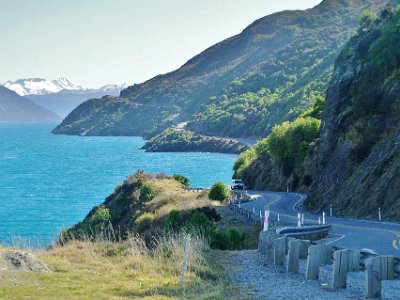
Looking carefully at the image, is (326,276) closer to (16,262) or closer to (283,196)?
(16,262)

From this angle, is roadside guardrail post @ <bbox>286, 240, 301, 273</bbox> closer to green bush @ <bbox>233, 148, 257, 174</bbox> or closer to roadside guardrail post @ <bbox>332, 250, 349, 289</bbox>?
roadside guardrail post @ <bbox>332, 250, 349, 289</bbox>

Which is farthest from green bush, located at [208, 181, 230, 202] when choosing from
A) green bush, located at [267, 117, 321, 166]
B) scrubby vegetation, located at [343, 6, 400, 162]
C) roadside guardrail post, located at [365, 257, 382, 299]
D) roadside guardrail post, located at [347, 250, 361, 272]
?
roadside guardrail post, located at [365, 257, 382, 299]

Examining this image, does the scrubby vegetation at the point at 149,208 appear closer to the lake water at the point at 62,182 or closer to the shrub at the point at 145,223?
the shrub at the point at 145,223

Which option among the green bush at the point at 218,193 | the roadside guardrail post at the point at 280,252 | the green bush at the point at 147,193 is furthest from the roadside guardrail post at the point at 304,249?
the green bush at the point at 147,193

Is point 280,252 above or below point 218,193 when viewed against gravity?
above

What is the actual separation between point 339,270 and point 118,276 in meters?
5.03

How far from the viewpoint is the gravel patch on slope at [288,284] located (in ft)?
44.2

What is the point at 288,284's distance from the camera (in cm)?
1470

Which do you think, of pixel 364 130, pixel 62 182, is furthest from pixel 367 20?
pixel 62 182

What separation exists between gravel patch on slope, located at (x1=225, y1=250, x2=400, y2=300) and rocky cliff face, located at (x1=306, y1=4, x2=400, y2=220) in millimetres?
18546

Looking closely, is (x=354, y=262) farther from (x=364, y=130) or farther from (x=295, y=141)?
(x=295, y=141)

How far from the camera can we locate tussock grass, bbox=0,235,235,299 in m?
13.1

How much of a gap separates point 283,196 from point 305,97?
141 meters

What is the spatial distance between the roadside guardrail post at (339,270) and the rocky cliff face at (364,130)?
20.6 meters
